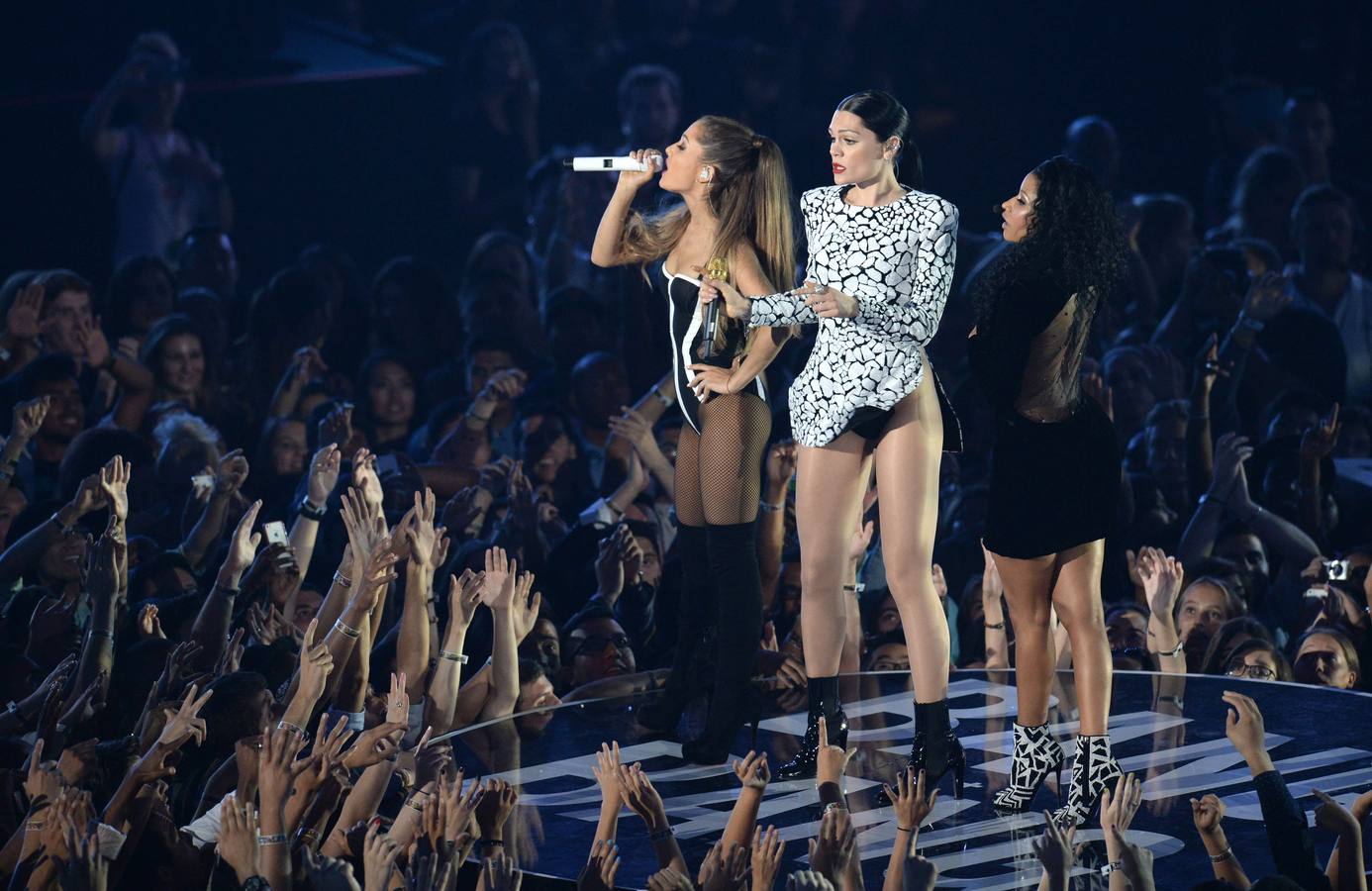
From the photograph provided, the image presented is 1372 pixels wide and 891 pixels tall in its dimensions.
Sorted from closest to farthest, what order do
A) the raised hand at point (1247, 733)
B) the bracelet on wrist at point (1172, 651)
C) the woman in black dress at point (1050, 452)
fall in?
the raised hand at point (1247, 733), the woman in black dress at point (1050, 452), the bracelet on wrist at point (1172, 651)

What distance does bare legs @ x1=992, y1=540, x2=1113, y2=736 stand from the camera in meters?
3.62

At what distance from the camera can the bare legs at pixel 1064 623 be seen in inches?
143

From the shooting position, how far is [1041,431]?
3.61m

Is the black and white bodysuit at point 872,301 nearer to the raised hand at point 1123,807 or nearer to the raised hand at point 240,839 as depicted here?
the raised hand at point 1123,807

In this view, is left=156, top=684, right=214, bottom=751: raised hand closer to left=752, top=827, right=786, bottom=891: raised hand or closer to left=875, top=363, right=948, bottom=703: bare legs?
left=752, top=827, right=786, bottom=891: raised hand

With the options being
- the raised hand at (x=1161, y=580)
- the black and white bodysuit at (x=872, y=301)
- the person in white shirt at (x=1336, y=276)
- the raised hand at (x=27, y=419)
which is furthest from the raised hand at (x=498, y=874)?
the person in white shirt at (x=1336, y=276)

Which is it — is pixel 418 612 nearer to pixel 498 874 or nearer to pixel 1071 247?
pixel 498 874

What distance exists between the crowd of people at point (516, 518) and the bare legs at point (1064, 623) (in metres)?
0.18

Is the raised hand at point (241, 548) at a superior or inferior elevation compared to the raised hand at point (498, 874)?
superior

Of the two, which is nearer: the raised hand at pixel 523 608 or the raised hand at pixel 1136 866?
the raised hand at pixel 1136 866

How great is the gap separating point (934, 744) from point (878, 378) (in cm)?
79

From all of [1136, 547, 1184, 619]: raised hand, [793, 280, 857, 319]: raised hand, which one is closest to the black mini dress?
[793, 280, 857, 319]: raised hand

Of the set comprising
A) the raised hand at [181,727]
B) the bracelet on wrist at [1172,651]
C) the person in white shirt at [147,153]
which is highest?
the person in white shirt at [147,153]

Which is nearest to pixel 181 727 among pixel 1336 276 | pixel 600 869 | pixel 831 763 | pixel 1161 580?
pixel 600 869
